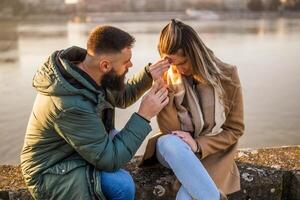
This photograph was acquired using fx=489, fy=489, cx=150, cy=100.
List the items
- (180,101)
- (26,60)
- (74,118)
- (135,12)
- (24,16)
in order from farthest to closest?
(135,12)
(24,16)
(26,60)
(180,101)
(74,118)

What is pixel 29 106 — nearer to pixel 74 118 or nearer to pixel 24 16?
pixel 74 118

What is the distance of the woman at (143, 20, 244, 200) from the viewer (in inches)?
101

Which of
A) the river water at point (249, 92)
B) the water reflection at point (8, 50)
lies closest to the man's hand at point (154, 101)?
the river water at point (249, 92)

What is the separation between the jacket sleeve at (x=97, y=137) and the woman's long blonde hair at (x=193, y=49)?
482mm

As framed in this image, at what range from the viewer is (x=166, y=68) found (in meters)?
2.66

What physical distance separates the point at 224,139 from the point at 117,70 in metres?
0.73

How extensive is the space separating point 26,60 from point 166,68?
25.5 ft

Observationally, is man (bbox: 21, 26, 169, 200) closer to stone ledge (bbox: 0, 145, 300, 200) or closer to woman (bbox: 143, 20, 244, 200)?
woman (bbox: 143, 20, 244, 200)

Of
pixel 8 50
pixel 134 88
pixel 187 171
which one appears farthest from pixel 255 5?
pixel 187 171

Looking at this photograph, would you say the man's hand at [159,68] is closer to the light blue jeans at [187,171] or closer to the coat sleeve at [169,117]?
the coat sleeve at [169,117]

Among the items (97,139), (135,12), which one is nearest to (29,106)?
(97,139)

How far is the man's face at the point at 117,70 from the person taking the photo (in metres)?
2.29

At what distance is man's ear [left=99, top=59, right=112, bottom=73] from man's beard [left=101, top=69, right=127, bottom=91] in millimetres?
22

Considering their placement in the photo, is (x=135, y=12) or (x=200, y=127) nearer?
(x=200, y=127)
